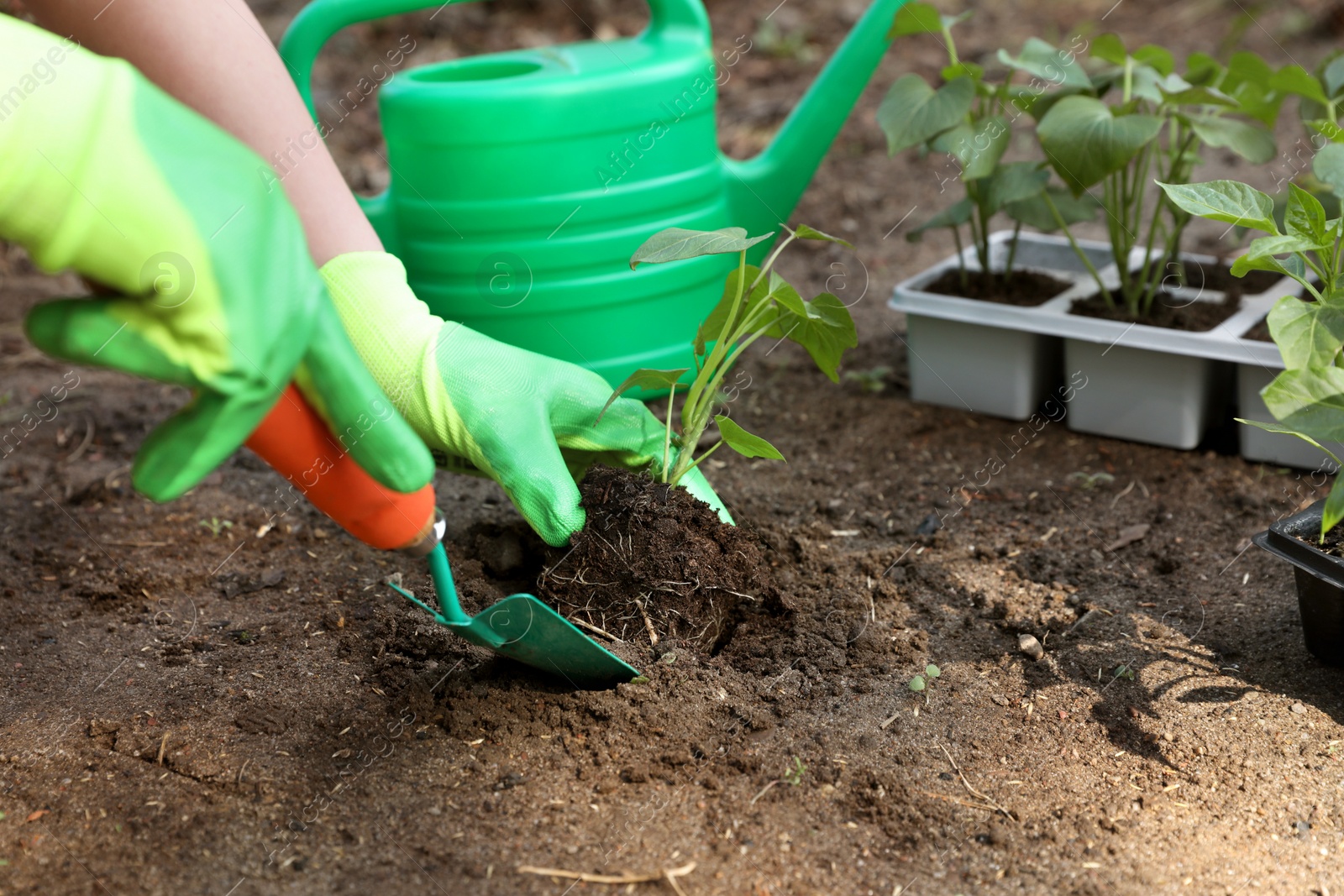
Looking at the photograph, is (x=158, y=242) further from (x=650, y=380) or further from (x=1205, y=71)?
(x=1205, y=71)

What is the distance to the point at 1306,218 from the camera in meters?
1.23

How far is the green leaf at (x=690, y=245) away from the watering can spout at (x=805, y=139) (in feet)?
2.17

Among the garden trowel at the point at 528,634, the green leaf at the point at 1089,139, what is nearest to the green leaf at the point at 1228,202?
the green leaf at the point at 1089,139

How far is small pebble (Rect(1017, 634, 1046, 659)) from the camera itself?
1.29m

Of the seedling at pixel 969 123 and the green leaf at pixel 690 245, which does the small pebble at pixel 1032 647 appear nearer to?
the green leaf at pixel 690 245

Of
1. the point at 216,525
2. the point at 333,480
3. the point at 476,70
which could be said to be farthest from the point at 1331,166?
the point at 216,525

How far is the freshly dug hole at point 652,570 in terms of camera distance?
1.28 m

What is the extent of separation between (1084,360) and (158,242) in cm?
139

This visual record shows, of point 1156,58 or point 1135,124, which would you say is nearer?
point 1135,124

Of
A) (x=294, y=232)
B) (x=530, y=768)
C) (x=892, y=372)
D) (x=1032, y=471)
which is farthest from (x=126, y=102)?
(x=892, y=372)

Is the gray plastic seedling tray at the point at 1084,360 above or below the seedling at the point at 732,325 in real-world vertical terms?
below

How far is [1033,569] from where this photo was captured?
1474 millimetres

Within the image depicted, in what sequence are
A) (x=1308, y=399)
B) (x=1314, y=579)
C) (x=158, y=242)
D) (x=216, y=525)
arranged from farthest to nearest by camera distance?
1. (x=216, y=525)
2. (x=1314, y=579)
3. (x=1308, y=399)
4. (x=158, y=242)

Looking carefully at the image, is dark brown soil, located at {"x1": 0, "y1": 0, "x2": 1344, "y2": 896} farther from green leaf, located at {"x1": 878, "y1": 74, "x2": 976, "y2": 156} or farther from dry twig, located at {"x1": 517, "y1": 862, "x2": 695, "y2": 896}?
green leaf, located at {"x1": 878, "y1": 74, "x2": 976, "y2": 156}
